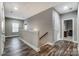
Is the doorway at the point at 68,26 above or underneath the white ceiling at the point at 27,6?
underneath

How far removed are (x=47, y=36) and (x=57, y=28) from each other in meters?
0.77

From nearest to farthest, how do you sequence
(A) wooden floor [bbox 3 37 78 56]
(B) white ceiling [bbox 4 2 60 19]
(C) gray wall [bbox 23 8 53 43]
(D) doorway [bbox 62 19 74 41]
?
(A) wooden floor [bbox 3 37 78 56] < (B) white ceiling [bbox 4 2 60 19] < (D) doorway [bbox 62 19 74 41] < (C) gray wall [bbox 23 8 53 43]

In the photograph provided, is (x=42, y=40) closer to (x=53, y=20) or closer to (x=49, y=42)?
(x=49, y=42)

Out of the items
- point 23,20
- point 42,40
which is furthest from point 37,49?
point 23,20

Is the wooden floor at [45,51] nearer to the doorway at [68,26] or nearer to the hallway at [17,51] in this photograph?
the hallway at [17,51]

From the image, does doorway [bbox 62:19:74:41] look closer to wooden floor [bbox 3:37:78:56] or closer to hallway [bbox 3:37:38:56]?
wooden floor [bbox 3:37:78:56]

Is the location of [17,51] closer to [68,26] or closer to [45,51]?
[45,51]

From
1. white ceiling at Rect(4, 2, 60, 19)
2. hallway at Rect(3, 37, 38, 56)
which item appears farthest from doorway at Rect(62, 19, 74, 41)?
hallway at Rect(3, 37, 38, 56)

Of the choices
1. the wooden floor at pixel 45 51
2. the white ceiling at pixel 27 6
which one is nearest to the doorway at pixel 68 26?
the wooden floor at pixel 45 51

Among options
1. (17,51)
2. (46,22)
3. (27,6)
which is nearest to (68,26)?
(46,22)

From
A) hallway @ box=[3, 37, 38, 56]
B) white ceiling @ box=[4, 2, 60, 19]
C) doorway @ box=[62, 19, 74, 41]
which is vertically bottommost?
hallway @ box=[3, 37, 38, 56]

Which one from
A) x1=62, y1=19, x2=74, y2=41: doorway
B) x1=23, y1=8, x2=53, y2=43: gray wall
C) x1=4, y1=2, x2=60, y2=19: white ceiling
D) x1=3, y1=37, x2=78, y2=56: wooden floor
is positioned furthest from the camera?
x1=23, y1=8, x2=53, y2=43: gray wall

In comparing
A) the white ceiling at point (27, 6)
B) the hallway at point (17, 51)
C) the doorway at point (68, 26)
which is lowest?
the hallway at point (17, 51)

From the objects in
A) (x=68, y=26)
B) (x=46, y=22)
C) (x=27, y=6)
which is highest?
(x=27, y=6)
